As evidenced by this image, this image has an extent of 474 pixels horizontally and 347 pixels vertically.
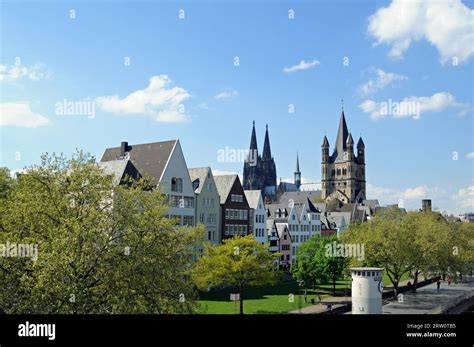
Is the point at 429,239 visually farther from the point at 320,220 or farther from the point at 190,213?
the point at 320,220

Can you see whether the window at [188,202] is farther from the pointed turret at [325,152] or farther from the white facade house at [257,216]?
the pointed turret at [325,152]

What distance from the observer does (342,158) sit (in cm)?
13638

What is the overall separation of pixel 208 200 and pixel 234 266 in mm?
12589

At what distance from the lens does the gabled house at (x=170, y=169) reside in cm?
3947

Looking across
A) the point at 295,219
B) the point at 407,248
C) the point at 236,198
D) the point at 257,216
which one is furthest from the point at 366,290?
the point at 295,219

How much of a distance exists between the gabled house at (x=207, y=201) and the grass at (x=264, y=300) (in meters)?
6.98

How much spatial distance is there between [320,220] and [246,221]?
25.3 metres

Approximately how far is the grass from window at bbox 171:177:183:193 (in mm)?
9080

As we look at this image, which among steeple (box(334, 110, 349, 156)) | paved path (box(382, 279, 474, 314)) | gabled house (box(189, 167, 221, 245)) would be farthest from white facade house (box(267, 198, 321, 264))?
steeple (box(334, 110, 349, 156))

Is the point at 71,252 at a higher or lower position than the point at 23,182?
lower

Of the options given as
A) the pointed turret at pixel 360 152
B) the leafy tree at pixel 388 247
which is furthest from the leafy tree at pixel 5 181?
the pointed turret at pixel 360 152
